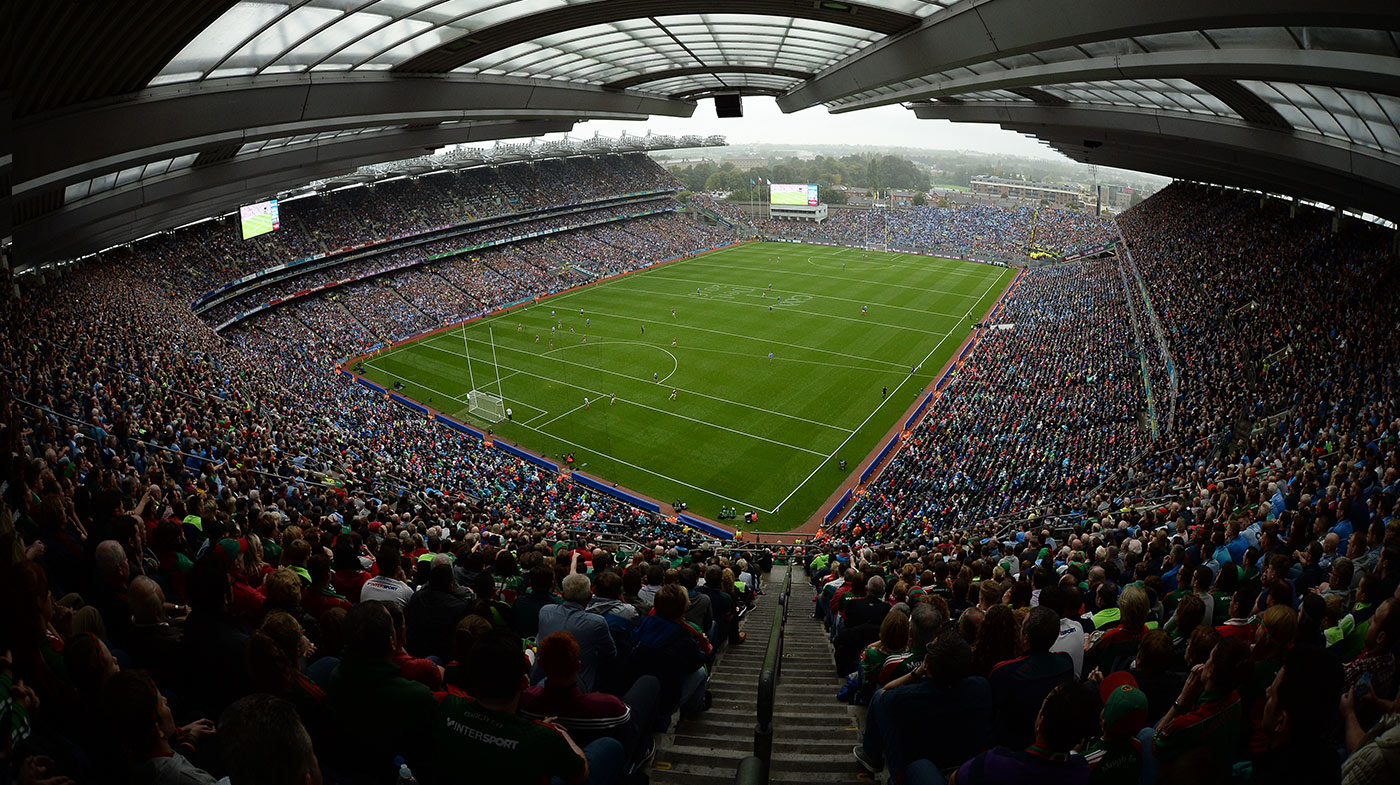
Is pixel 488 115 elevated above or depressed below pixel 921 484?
above

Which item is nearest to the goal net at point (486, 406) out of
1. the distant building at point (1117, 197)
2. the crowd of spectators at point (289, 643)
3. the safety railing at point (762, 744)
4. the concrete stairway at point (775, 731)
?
the crowd of spectators at point (289, 643)

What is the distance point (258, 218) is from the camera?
47656 mm

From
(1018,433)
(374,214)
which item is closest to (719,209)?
(374,214)

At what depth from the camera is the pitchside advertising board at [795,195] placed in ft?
319

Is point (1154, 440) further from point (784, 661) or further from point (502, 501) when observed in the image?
point (502, 501)

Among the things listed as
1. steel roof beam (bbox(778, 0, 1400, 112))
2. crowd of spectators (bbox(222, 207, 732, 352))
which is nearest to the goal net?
crowd of spectators (bbox(222, 207, 732, 352))

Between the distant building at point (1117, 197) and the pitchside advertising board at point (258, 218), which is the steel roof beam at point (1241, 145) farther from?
the distant building at point (1117, 197)

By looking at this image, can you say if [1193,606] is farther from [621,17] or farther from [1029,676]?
[621,17]

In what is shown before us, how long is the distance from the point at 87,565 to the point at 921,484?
23.3m

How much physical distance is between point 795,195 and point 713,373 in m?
63.4

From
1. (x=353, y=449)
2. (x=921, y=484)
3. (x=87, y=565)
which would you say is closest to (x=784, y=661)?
(x=87, y=565)

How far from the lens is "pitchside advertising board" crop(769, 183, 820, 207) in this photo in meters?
97.1

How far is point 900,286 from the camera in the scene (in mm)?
63062

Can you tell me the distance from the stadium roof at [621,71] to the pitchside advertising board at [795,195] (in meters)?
73.3
